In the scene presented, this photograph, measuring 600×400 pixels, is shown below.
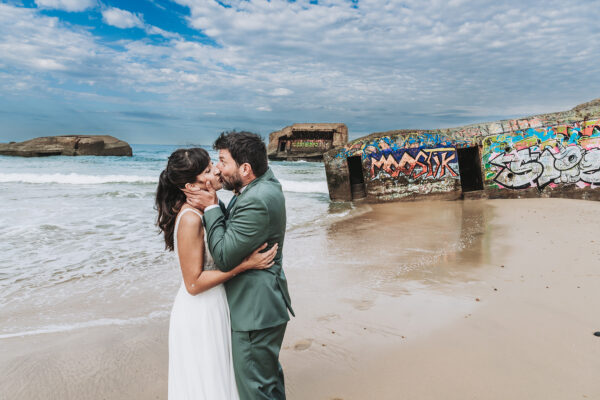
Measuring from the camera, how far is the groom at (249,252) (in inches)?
Result: 75.8

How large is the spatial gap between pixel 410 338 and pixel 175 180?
8.42 feet

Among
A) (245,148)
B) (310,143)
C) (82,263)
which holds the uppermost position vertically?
(310,143)

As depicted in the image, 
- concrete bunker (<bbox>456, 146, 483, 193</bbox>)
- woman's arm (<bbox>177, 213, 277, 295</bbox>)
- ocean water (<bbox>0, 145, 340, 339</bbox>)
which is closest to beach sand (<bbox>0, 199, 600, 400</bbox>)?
ocean water (<bbox>0, 145, 340, 339</bbox>)

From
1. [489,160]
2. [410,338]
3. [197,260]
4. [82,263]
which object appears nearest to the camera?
[197,260]

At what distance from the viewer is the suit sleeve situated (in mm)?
1895

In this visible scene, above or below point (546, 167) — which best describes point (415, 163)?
above

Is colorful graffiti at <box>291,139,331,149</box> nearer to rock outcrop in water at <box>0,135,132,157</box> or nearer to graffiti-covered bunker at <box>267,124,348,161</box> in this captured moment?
graffiti-covered bunker at <box>267,124,348,161</box>

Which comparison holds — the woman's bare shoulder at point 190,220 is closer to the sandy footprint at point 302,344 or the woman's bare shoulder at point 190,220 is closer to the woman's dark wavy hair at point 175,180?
the woman's dark wavy hair at point 175,180

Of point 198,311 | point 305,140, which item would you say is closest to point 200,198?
point 198,311

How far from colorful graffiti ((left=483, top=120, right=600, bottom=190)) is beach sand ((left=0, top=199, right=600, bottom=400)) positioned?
6.25m

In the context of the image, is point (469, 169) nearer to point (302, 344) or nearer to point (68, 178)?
point (302, 344)

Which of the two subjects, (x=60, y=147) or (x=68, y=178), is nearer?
(x=68, y=178)

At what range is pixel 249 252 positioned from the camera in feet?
6.39

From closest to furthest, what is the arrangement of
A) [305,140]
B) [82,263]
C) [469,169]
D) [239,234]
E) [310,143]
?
[239,234] → [82,263] → [469,169] → [310,143] → [305,140]
